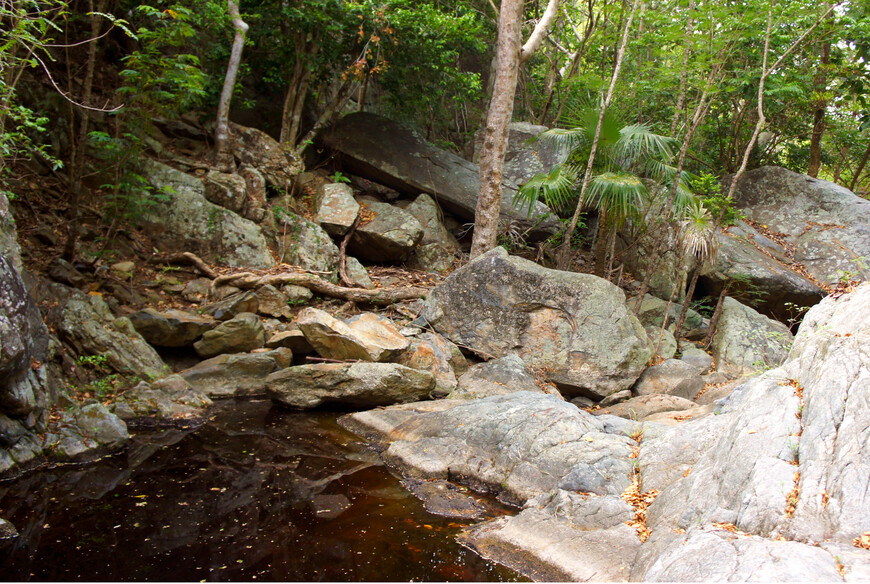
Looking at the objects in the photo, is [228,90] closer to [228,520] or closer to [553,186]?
[553,186]

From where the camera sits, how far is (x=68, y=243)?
25.3 feet

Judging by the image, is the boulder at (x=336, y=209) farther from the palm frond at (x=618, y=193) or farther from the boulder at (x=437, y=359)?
the palm frond at (x=618, y=193)

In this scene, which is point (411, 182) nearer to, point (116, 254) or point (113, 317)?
point (116, 254)

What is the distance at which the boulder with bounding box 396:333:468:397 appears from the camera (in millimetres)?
7383

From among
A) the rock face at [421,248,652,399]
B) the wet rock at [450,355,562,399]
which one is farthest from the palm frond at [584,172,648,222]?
the wet rock at [450,355,562,399]

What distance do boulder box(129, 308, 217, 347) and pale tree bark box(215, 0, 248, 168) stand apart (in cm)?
398

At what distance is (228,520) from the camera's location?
4.04m

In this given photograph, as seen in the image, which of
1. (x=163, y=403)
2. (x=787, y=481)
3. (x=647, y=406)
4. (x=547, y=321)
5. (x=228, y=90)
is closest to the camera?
(x=787, y=481)

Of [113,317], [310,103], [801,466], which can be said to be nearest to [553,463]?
[801,466]

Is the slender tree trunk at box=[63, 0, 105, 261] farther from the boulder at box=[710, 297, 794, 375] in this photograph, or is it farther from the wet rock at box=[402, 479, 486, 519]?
the boulder at box=[710, 297, 794, 375]

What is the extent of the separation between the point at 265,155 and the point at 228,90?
53.7 inches

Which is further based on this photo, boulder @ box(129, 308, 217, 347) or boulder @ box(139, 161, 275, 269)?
boulder @ box(139, 161, 275, 269)

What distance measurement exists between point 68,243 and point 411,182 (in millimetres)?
6480

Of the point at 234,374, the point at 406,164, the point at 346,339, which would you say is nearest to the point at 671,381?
the point at 346,339
